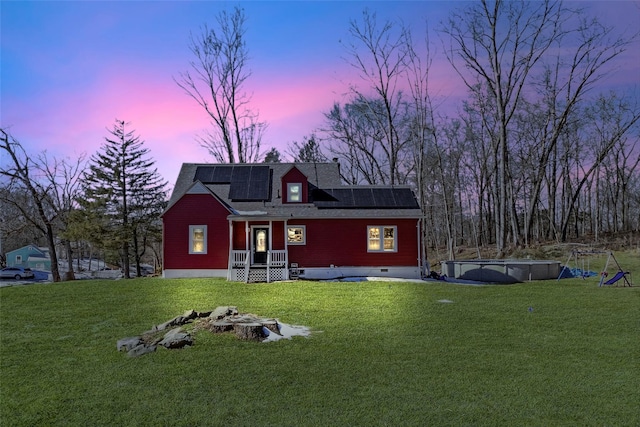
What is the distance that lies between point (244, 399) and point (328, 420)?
4.89ft

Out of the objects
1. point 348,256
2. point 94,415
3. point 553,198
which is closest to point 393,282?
point 348,256

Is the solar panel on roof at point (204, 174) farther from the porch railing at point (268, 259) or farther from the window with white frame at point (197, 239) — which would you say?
the porch railing at point (268, 259)

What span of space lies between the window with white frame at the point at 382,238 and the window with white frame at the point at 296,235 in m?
3.25

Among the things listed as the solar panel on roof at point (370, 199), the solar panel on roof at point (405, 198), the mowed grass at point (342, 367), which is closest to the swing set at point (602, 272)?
the mowed grass at point (342, 367)

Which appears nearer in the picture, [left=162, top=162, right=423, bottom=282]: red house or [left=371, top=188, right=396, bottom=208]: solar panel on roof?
[left=162, top=162, right=423, bottom=282]: red house

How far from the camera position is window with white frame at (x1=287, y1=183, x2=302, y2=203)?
22703 mm

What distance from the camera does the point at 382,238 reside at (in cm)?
2197

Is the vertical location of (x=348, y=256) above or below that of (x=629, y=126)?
below

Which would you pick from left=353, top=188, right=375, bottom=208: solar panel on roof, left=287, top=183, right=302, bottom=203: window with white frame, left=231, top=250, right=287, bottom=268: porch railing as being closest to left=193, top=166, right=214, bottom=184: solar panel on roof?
left=287, top=183, right=302, bottom=203: window with white frame

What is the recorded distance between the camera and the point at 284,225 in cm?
2155

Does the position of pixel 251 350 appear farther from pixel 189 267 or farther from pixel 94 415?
pixel 189 267

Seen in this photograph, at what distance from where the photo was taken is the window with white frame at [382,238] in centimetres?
2192

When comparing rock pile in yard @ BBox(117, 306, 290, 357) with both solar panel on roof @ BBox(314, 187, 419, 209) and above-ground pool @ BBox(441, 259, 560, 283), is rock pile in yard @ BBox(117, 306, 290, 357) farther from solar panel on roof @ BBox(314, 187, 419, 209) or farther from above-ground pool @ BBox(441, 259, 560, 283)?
above-ground pool @ BBox(441, 259, 560, 283)

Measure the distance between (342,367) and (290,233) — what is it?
46.3ft
